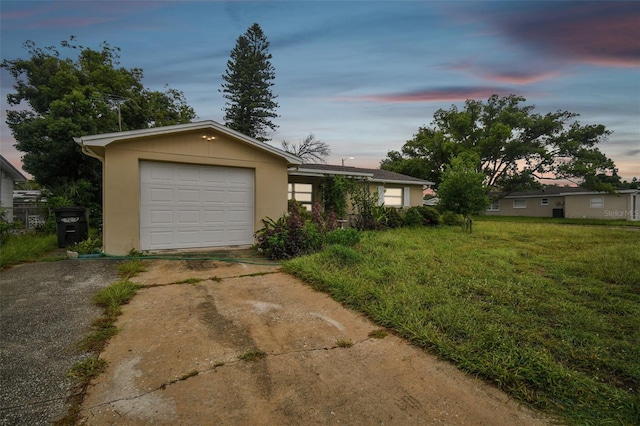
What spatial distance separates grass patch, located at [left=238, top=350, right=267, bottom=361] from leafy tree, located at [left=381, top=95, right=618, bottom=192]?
78.3ft

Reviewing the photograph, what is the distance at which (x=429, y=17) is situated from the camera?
724 cm

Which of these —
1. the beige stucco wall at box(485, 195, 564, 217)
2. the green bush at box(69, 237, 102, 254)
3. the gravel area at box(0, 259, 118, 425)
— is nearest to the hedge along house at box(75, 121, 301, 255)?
the green bush at box(69, 237, 102, 254)

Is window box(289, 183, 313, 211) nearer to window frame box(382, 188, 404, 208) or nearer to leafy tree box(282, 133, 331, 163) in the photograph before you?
window frame box(382, 188, 404, 208)

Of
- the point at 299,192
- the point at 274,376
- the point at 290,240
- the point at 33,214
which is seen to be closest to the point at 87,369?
the point at 274,376

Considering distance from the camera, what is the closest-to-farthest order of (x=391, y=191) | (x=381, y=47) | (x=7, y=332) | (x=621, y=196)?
1. (x=7, y=332)
2. (x=381, y=47)
3. (x=391, y=191)
4. (x=621, y=196)

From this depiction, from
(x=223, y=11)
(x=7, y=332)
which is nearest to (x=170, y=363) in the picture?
(x=7, y=332)

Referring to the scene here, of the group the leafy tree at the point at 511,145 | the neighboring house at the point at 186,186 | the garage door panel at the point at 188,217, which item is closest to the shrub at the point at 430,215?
the neighboring house at the point at 186,186

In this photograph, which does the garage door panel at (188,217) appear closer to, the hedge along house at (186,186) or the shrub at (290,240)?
the hedge along house at (186,186)

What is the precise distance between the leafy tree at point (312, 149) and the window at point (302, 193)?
15.0 metres

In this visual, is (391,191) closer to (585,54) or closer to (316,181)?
(316,181)

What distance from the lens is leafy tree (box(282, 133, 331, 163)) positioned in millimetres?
27797

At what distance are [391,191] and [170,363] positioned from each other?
→ 1424 centimetres

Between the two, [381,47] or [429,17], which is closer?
[429,17]

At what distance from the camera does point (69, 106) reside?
43.0 feet
